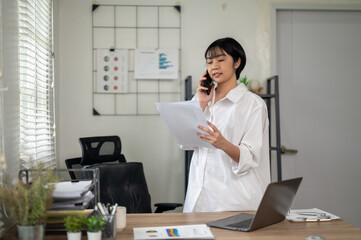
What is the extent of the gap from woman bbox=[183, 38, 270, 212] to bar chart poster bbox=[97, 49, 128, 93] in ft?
4.20

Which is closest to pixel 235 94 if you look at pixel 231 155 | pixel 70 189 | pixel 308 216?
pixel 231 155

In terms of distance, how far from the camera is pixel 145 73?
10.5 ft

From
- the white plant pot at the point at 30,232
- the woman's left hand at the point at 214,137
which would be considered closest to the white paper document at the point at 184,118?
the woman's left hand at the point at 214,137

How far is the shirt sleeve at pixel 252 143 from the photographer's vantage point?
1.81m

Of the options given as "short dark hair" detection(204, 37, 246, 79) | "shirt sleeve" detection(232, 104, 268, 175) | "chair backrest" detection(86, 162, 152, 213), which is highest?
"short dark hair" detection(204, 37, 246, 79)

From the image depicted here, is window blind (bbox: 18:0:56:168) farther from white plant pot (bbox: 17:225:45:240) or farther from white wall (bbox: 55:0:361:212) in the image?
white plant pot (bbox: 17:225:45:240)

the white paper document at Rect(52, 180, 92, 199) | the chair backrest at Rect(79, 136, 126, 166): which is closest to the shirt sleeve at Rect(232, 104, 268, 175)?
the white paper document at Rect(52, 180, 92, 199)

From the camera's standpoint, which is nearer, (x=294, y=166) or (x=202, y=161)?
(x=202, y=161)

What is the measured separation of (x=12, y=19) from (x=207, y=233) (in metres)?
1.23

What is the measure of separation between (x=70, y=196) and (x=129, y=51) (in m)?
2.01

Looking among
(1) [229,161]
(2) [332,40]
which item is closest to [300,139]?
(2) [332,40]

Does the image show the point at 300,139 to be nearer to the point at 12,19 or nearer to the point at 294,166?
the point at 294,166

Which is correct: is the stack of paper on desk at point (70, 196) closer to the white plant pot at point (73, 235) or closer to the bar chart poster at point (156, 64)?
the white plant pot at point (73, 235)

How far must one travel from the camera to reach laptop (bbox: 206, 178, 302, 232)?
4.58 feet
